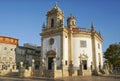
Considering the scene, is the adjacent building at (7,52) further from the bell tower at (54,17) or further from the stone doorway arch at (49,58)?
the bell tower at (54,17)

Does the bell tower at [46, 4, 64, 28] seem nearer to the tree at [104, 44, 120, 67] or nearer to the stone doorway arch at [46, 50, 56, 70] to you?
the stone doorway arch at [46, 50, 56, 70]

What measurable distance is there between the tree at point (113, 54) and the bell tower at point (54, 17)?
19.1m

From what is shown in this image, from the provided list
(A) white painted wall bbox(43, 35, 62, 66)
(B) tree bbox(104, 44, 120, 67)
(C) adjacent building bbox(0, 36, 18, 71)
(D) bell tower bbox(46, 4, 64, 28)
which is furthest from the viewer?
(B) tree bbox(104, 44, 120, 67)

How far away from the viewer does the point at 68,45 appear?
36188mm

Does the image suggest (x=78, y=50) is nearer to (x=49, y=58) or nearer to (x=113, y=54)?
(x=49, y=58)

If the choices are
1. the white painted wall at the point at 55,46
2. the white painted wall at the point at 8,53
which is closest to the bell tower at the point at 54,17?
the white painted wall at the point at 55,46

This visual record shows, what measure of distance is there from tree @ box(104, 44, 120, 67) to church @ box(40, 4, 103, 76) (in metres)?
12.8

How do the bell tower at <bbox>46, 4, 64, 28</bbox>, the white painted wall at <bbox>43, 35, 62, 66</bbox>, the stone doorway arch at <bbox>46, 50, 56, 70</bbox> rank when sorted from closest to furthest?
the white painted wall at <bbox>43, 35, 62, 66</bbox>, the stone doorway arch at <bbox>46, 50, 56, 70</bbox>, the bell tower at <bbox>46, 4, 64, 28</bbox>

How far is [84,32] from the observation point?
121 feet

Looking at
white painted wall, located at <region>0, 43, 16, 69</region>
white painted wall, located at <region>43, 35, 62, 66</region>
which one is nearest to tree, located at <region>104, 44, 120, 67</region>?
white painted wall, located at <region>43, 35, 62, 66</region>

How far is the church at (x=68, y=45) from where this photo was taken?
34750 millimetres

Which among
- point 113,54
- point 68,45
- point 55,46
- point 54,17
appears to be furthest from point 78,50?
point 113,54

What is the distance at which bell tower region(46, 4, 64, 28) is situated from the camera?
1483 inches

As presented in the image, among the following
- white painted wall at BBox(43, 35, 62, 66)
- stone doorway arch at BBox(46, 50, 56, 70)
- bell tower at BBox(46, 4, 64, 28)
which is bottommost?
stone doorway arch at BBox(46, 50, 56, 70)
